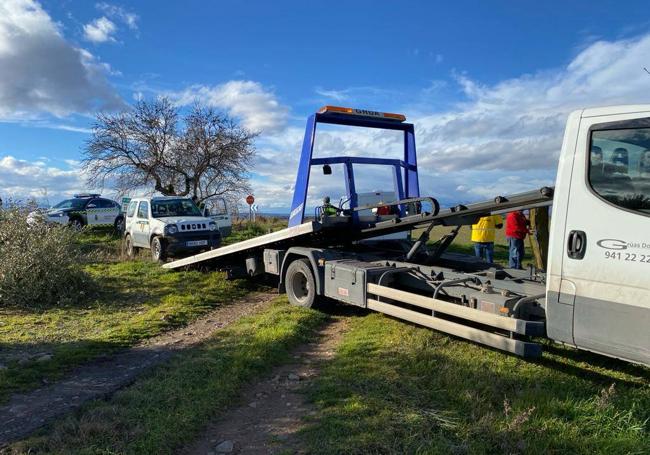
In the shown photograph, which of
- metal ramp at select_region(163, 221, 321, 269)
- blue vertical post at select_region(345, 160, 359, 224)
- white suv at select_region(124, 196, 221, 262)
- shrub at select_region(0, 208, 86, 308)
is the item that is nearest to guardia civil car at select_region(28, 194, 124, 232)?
white suv at select_region(124, 196, 221, 262)

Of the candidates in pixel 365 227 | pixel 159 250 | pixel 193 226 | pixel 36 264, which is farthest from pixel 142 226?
pixel 365 227

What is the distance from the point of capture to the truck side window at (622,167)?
3855 millimetres

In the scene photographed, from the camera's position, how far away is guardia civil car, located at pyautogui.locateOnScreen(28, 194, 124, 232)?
2095 centimetres

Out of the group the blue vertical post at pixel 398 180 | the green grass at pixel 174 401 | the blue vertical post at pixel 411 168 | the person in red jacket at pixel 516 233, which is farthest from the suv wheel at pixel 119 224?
the green grass at pixel 174 401

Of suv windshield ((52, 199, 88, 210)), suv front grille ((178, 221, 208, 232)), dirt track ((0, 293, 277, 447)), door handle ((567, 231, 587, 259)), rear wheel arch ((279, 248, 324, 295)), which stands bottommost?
dirt track ((0, 293, 277, 447))

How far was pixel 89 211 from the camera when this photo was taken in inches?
853

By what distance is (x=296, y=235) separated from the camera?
320 inches

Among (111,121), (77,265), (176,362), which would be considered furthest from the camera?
(111,121)

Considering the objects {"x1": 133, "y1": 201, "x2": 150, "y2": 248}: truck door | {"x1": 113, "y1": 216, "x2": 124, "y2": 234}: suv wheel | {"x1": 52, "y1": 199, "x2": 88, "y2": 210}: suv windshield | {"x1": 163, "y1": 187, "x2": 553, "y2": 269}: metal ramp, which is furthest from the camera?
{"x1": 113, "y1": 216, "x2": 124, "y2": 234}: suv wheel

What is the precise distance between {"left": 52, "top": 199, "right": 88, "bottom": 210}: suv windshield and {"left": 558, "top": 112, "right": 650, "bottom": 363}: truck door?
21.5 m

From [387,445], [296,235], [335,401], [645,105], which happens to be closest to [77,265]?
[296,235]

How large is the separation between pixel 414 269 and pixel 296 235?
2325 millimetres

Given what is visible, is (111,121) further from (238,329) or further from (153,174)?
(238,329)

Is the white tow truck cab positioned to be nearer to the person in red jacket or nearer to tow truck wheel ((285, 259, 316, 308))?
tow truck wheel ((285, 259, 316, 308))
